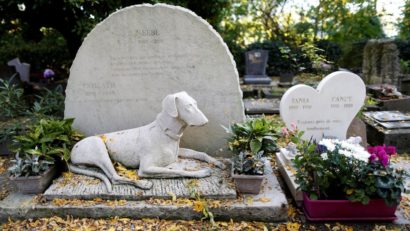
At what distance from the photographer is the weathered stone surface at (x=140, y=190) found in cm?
339

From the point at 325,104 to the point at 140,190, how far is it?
94.4 inches

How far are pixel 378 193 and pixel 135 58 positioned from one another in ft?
10.3

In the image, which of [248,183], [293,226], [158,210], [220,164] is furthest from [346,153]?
[158,210]

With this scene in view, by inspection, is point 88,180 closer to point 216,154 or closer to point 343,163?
point 216,154

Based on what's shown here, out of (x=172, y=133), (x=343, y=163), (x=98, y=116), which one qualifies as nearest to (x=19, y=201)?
(x=98, y=116)

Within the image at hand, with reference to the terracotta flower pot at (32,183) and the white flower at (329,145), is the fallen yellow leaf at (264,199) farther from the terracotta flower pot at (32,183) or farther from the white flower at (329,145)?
the terracotta flower pot at (32,183)

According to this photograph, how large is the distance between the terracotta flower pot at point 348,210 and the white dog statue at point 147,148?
118 centimetres

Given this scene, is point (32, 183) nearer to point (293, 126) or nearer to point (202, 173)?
point (202, 173)

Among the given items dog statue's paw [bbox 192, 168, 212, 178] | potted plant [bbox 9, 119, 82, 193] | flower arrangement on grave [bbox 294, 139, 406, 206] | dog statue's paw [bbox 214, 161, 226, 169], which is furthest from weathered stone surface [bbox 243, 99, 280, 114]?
potted plant [bbox 9, 119, 82, 193]

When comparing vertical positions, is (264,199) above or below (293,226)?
above

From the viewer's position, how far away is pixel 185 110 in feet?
12.0

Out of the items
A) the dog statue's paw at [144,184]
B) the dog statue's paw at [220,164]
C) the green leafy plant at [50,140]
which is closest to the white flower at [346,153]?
the dog statue's paw at [220,164]

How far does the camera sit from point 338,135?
4148 mm

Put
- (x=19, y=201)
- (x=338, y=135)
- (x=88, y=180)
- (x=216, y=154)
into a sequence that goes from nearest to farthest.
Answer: (x=19, y=201), (x=88, y=180), (x=338, y=135), (x=216, y=154)
